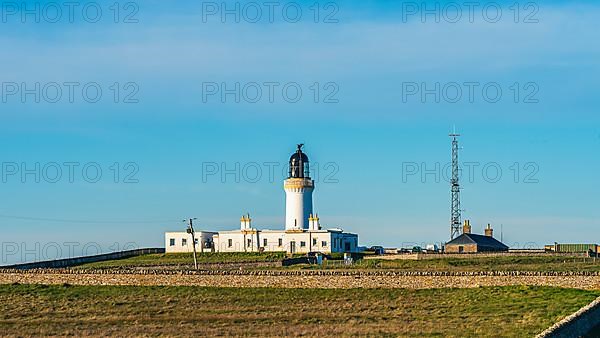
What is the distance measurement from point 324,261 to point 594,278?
99.5 ft

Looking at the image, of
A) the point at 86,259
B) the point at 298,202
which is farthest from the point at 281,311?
the point at 298,202

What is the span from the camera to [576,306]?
42719 mm

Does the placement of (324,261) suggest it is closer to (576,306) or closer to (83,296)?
(83,296)

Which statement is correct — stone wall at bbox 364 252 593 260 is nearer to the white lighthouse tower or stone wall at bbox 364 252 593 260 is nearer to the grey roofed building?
the grey roofed building

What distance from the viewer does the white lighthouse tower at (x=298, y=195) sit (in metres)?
96.4

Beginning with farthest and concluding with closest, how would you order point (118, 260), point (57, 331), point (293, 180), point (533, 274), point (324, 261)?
point (293, 180) → point (118, 260) → point (324, 261) → point (533, 274) → point (57, 331)

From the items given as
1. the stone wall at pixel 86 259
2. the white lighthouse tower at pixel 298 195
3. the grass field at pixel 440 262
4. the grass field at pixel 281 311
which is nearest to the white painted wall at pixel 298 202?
the white lighthouse tower at pixel 298 195

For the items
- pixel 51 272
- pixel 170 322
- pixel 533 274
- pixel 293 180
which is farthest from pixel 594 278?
pixel 293 180

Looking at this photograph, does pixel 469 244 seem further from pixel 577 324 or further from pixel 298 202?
pixel 577 324

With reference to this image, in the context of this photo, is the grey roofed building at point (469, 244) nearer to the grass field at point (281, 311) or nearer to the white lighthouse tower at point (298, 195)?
the white lighthouse tower at point (298, 195)

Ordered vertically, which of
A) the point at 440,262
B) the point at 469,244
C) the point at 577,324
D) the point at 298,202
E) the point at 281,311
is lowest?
the point at 281,311

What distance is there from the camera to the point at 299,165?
98.1 m

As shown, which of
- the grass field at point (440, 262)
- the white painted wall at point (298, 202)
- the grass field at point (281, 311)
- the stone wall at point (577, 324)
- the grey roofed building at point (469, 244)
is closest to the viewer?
the stone wall at point (577, 324)

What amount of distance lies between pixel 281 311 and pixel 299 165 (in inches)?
2040
